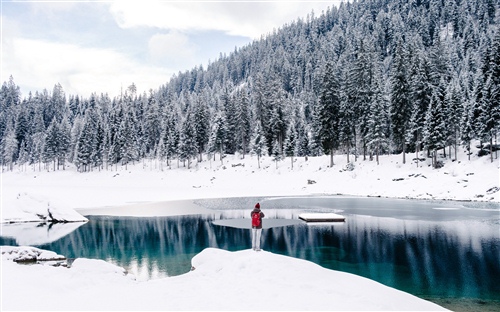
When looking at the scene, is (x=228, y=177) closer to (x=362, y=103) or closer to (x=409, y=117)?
(x=362, y=103)

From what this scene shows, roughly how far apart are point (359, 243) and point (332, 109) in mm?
49907

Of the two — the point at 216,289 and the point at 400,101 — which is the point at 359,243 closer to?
the point at 216,289

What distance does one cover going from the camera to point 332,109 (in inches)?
2751

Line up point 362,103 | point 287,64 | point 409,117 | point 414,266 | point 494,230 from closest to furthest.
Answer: point 414,266, point 494,230, point 409,117, point 362,103, point 287,64

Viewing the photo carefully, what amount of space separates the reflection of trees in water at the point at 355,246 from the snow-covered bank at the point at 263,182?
13107 millimetres

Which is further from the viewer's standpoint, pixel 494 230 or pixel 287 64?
pixel 287 64

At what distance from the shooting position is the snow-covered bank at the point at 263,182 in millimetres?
44688

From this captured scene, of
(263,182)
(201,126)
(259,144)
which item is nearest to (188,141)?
(201,126)

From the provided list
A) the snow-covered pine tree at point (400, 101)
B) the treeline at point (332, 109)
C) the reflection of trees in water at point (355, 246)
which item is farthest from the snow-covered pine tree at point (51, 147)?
the snow-covered pine tree at point (400, 101)

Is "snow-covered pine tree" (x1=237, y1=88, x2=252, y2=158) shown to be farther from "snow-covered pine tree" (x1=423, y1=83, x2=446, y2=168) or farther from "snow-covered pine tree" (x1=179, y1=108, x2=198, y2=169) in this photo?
"snow-covered pine tree" (x1=423, y1=83, x2=446, y2=168)

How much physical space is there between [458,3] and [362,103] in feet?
426

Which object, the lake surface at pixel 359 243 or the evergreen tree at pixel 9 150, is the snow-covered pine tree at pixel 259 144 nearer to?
the lake surface at pixel 359 243

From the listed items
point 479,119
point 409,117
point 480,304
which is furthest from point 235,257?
point 409,117

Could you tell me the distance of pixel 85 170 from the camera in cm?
10606
